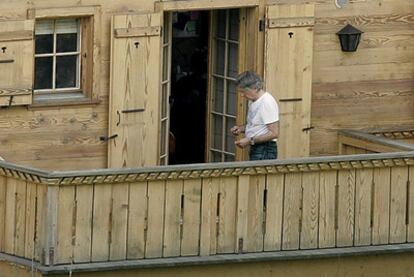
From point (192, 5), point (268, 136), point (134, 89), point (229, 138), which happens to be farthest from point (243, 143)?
point (229, 138)

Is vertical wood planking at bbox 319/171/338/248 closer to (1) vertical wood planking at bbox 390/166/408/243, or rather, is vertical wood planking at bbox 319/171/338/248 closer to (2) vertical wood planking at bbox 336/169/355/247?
(2) vertical wood planking at bbox 336/169/355/247

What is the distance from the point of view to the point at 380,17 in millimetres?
24094

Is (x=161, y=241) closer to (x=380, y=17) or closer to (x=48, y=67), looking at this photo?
(x=48, y=67)

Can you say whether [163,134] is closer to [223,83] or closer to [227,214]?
[223,83]

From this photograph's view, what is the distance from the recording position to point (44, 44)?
22734mm

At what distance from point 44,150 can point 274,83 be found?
7.91 ft

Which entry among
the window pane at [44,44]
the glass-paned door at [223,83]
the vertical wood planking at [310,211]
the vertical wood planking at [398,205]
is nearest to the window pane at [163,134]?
the glass-paned door at [223,83]

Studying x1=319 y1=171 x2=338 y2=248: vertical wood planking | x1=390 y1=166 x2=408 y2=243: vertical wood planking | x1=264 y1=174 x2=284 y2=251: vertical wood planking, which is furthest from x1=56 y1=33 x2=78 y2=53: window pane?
x1=390 y1=166 x2=408 y2=243: vertical wood planking

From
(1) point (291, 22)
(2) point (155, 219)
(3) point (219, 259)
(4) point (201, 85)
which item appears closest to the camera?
(2) point (155, 219)

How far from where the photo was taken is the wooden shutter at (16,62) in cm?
2227

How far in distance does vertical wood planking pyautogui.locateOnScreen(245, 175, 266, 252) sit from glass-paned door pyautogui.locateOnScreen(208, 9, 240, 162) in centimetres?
191

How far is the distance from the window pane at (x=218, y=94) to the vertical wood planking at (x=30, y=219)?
3.33m

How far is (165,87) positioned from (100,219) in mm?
2420

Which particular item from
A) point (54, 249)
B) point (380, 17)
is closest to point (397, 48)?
point (380, 17)
